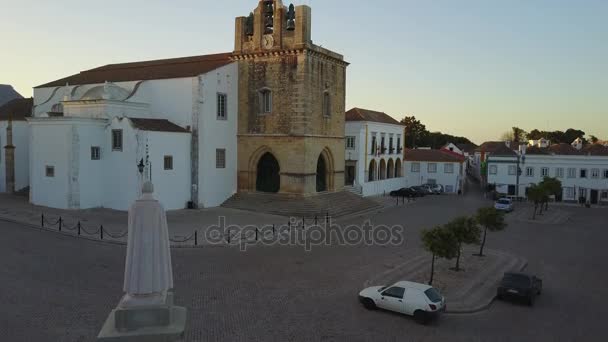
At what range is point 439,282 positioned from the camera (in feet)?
54.4

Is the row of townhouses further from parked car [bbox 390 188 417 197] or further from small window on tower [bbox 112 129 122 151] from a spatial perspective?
small window on tower [bbox 112 129 122 151]

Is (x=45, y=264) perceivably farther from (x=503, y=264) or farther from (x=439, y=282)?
(x=503, y=264)

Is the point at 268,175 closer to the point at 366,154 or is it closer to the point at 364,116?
the point at 366,154

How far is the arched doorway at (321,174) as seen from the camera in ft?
117

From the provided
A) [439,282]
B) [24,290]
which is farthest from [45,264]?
[439,282]

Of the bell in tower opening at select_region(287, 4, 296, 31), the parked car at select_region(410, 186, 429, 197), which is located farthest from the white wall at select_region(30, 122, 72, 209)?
the parked car at select_region(410, 186, 429, 197)

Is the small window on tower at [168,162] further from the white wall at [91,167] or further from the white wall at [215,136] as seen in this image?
the white wall at [91,167]

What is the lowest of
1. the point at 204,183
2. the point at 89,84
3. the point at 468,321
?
the point at 468,321

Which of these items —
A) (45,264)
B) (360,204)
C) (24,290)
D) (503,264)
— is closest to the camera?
(24,290)

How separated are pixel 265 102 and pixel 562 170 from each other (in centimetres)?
2947

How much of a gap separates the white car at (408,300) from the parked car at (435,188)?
123ft

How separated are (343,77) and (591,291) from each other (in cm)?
2500

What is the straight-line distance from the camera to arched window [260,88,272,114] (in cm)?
3372

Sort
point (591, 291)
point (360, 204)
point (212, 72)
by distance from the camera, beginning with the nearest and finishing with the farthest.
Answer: point (591, 291), point (212, 72), point (360, 204)
